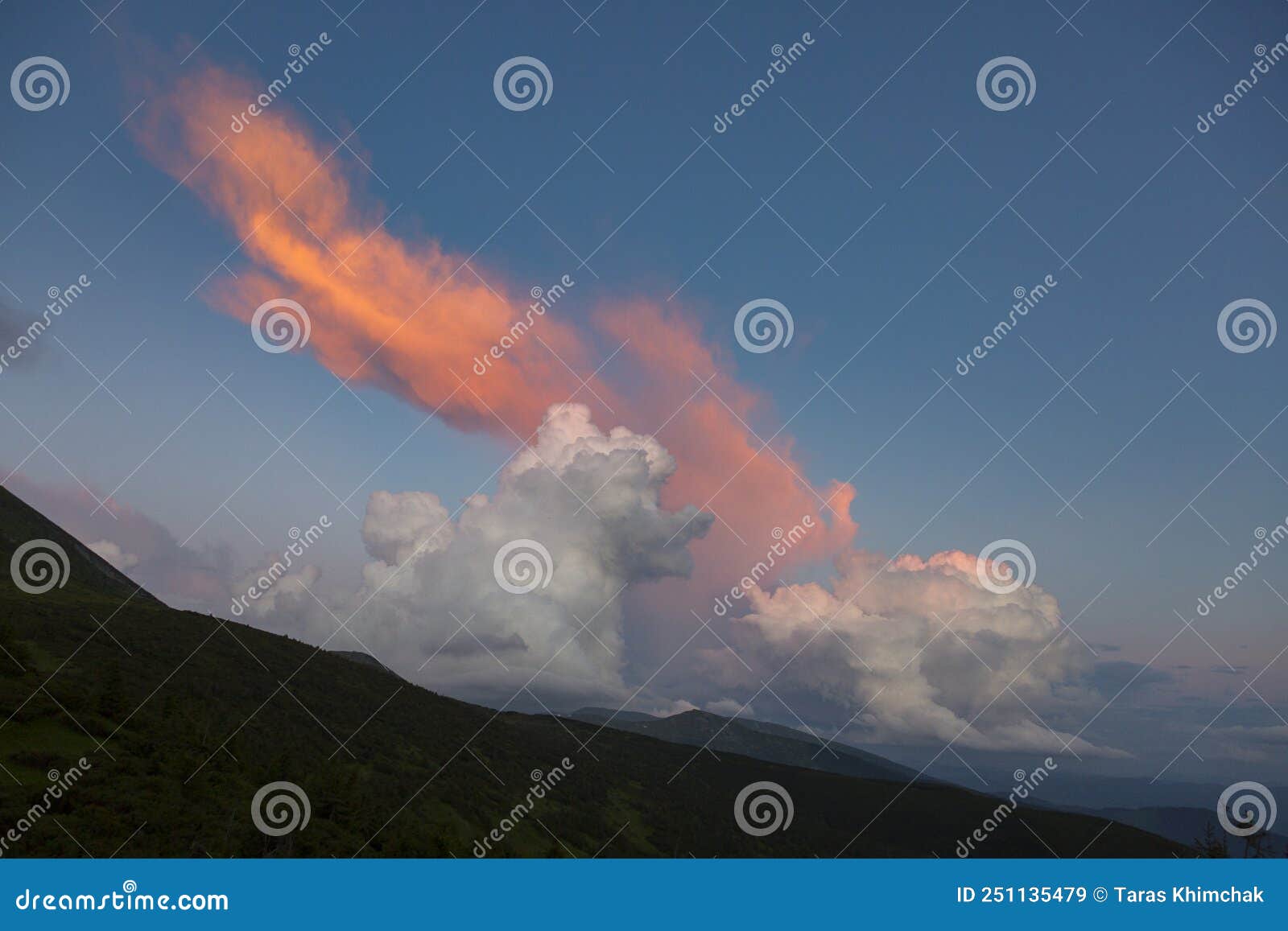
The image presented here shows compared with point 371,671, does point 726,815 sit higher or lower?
higher

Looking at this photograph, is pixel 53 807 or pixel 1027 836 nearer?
pixel 53 807

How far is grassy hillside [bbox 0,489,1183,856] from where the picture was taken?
38.6 meters

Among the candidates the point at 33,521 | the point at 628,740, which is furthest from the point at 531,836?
the point at 33,521

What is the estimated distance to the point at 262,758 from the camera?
182 feet

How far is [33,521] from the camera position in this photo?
153 metres

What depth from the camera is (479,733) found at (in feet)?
370

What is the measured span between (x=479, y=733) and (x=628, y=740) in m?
84.9

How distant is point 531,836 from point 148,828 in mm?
45067

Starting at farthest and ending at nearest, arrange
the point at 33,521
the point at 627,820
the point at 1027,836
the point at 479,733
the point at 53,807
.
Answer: the point at 1027,836
the point at 33,521
the point at 479,733
the point at 627,820
the point at 53,807

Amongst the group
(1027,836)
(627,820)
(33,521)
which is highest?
(1027,836)

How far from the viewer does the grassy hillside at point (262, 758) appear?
38.6 m

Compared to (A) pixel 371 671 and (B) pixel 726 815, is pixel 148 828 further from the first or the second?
(B) pixel 726 815
